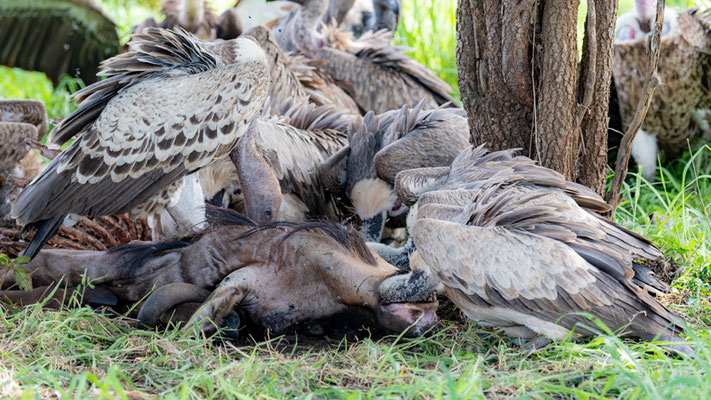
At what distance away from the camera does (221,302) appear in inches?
114

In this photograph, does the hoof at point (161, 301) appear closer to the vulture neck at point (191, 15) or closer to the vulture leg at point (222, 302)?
the vulture leg at point (222, 302)

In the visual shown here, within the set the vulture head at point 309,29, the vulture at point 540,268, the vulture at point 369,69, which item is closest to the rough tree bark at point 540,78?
the vulture at point 540,268

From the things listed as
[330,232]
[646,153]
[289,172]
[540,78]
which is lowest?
[646,153]

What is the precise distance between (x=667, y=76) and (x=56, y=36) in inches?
→ 199

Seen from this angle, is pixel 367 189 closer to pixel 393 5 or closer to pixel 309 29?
pixel 309 29

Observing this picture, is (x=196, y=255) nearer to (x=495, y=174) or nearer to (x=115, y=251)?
(x=115, y=251)

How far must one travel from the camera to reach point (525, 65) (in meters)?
3.36

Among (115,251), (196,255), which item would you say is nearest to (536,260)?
(196,255)

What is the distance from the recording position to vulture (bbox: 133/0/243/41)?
691cm

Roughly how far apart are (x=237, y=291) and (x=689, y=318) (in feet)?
5.65

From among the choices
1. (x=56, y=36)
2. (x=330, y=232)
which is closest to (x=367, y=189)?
(x=330, y=232)

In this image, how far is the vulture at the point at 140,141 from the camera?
342 cm

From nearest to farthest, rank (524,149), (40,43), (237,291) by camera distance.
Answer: (237,291) → (524,149) → (40,43)

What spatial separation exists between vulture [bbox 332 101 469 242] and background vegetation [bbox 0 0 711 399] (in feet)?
3.78
